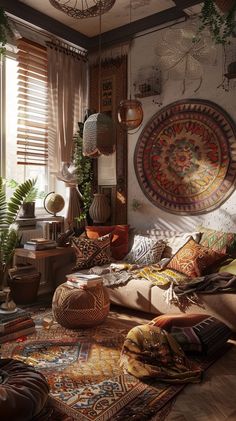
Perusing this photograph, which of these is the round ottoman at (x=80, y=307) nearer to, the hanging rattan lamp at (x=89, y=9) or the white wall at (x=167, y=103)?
the white wall at (x=167, y=103)

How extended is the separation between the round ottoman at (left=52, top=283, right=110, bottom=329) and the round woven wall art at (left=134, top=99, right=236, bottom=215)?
1.70m

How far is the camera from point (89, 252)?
411cm

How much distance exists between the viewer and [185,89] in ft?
14.4

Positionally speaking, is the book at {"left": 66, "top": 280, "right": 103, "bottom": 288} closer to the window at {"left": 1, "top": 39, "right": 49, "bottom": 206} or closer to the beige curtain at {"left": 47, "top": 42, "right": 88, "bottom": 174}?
the window at {"left": 1, "top": 39, "right": 49, "bottom": 206}

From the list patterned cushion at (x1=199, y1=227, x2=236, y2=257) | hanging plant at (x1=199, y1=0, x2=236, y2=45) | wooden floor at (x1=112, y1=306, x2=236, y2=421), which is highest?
hanging plant at (x1=199, y1=0, x2=236, y2=45)

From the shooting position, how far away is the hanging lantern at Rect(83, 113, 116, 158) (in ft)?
11.3

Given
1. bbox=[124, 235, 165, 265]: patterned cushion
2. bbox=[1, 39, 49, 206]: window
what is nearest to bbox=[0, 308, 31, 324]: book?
bbox=[124, 235, 165, 265]: patterned cushion

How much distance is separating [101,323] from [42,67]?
130 inches

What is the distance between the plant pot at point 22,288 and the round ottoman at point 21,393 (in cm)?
217

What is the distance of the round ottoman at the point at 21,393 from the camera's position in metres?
1.62

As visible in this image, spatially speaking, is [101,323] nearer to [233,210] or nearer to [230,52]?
[233,210]

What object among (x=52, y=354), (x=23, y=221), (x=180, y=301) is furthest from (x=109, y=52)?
(x=52, y=354)

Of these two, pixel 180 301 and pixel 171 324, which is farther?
pixel 180 301

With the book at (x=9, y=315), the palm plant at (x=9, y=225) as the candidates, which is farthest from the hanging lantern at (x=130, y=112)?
the book at (x=9, y=315)
